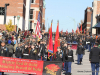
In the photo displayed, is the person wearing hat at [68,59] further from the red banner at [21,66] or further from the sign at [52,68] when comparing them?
the red banner at [21,66]

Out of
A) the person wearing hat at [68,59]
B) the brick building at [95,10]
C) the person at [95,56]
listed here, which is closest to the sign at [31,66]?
the person at [95,56]

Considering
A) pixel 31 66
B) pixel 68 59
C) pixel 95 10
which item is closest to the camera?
pixel 31 66

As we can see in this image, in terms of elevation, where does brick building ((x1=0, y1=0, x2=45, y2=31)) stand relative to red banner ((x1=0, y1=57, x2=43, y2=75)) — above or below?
above

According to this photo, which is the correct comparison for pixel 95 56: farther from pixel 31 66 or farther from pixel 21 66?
pixel 21 66

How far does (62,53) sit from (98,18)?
55279 millimetres

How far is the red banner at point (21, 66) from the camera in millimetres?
9758

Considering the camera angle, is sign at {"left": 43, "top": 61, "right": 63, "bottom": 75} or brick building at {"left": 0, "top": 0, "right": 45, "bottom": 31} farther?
brick building at {"left": 0, "top": 0, "right": 45, "bottom": 31}

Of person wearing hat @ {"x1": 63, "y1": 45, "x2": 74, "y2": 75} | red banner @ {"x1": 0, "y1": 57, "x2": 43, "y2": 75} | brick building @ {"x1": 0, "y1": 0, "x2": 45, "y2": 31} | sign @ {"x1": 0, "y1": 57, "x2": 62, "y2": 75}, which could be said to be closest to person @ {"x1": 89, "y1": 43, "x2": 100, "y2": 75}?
person wearing hat @ {"x1": 63, "y1": 45, "x2": 74, "y2": 75}

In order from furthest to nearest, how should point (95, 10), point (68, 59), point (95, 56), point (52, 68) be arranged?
point (95, 10)
point (68, 59)
point (95, 56)
point (52, 68)

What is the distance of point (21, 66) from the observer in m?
9.88

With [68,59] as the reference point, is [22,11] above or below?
above

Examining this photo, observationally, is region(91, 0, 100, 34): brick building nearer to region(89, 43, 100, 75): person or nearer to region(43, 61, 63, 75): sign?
region(89, 43, 100, 75): person

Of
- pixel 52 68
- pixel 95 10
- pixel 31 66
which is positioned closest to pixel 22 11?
pixel 95 10

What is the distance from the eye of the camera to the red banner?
976cm
